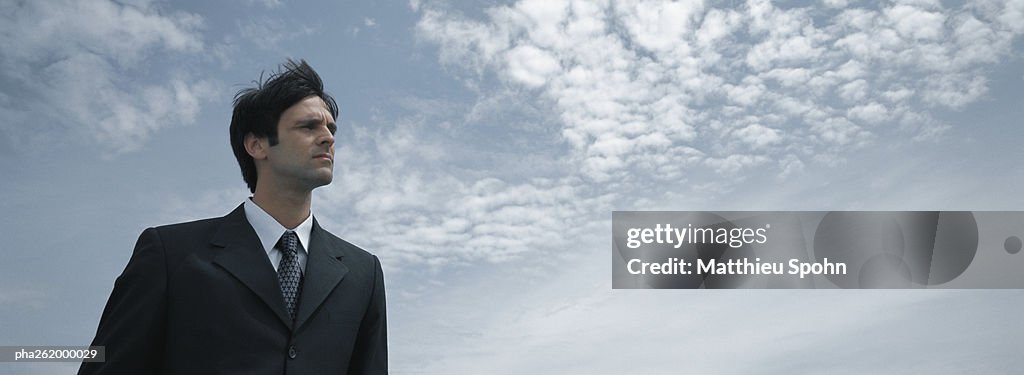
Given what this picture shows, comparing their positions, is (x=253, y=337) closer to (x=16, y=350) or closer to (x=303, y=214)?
(x=303, y=214)

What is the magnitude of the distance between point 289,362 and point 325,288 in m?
0.55

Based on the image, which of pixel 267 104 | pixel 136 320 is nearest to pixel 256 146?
pixel 267 104

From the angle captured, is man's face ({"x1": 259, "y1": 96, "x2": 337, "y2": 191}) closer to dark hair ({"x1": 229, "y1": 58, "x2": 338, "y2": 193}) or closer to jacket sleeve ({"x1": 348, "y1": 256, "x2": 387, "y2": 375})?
dark hair ({"x1": 229, "y1": 58, "x2": 338, "y2": 193})

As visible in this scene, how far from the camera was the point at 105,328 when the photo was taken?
178 inches

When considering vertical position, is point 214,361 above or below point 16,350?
below

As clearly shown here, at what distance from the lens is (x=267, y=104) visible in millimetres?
5211

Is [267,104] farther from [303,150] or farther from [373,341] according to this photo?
[373,341]

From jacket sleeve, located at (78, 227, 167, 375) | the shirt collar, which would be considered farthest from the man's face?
jacket sleeve, located at (78, 227, 167, 375)

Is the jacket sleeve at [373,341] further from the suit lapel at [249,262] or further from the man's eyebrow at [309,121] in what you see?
the man's eyebrow at [309,121]

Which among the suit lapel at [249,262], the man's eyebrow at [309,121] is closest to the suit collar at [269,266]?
the suit lapel at [249,262]

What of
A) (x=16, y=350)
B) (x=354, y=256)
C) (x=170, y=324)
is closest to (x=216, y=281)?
(x=170, y=324)

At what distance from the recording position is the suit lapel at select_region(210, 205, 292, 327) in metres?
4.76

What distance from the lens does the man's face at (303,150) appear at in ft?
16.2

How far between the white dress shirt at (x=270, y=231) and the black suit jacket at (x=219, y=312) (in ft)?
0.13
